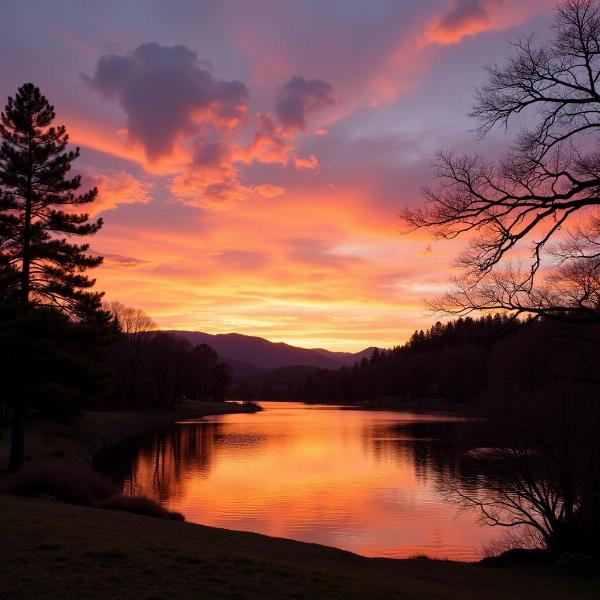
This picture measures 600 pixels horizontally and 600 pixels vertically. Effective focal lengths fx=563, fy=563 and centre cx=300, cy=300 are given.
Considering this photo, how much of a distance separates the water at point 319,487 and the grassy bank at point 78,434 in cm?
222

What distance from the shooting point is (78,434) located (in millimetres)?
46938

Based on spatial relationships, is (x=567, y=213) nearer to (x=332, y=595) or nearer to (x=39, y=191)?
(x=332, y=595)

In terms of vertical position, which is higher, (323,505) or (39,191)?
(39,191)

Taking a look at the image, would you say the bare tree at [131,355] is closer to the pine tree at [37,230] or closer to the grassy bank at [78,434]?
the grassy bank at [78,434]

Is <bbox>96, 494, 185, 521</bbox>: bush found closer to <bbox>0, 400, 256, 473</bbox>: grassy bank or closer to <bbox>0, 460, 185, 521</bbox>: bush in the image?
<bbox>0, 460, 185, 521</bbox>: bush

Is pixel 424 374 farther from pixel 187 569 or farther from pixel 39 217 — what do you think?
pixel 187 569

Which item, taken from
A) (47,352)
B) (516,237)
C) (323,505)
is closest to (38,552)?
(516,237)

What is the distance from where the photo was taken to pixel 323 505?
85.1 feet

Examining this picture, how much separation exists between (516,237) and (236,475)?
1077 inches

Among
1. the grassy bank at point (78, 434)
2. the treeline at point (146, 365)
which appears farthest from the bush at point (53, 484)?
the treeline at point (146, 365)

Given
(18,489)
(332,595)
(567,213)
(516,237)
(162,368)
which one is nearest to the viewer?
(332,595)

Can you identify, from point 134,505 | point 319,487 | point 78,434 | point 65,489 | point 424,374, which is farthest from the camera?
point 424,374

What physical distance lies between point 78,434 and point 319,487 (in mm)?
25596

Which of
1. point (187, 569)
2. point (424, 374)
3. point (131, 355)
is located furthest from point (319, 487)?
point (424, 374)
